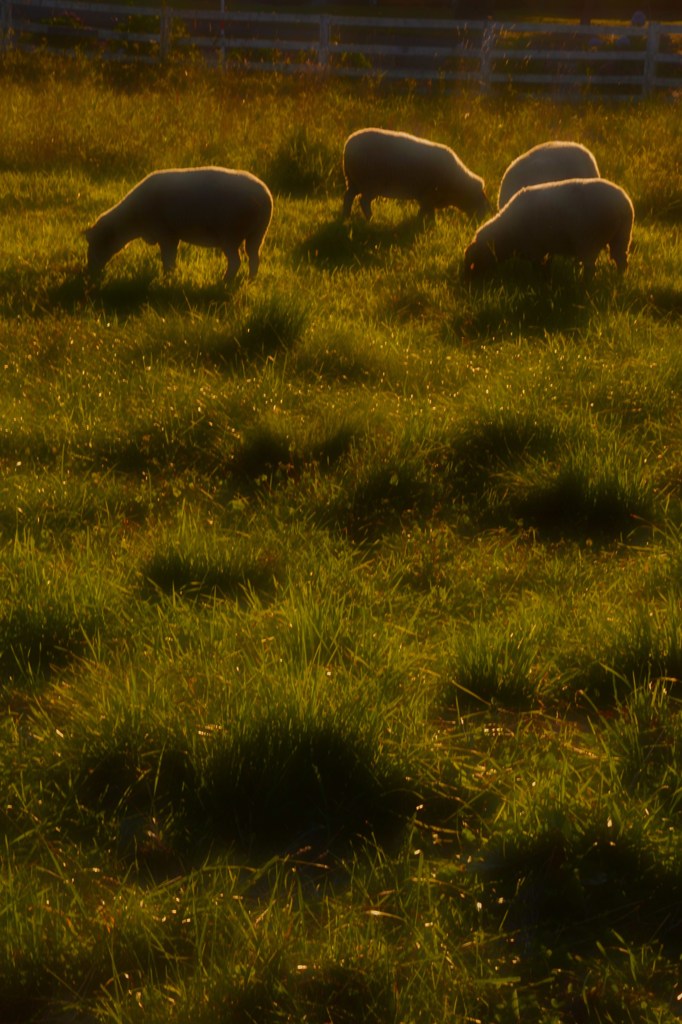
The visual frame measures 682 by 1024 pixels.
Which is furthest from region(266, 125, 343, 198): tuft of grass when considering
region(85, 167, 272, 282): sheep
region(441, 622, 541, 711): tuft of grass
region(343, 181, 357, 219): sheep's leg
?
region(441, 622, 541, 711): tuft of grass

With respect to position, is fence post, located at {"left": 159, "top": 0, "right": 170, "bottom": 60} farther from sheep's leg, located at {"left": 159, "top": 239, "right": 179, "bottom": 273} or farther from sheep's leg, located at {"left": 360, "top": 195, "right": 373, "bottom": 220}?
sheep's leg, located at {"left": 159, "top": 239, "right": 179, "bottom": 273}

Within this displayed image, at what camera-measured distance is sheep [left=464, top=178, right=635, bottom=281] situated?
7723mm

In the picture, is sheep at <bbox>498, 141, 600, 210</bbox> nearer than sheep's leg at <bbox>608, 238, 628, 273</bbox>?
No

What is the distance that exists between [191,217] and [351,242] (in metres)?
1.33

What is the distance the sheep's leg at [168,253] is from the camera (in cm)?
813

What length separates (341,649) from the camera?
347 centimetres

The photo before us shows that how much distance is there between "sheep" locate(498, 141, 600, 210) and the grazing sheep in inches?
29.0

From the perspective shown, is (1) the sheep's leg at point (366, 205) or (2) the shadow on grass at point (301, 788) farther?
(1) the sheep's leg at point (366, 205)

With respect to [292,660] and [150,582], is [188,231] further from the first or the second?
[292,660]

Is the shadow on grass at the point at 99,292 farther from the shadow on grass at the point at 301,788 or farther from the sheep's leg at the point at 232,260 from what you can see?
the shadow on grass at the point at 301,788

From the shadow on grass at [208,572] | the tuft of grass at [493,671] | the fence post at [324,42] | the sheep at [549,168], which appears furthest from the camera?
the fence post at [324,42]

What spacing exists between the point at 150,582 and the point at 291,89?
12056 millimetres

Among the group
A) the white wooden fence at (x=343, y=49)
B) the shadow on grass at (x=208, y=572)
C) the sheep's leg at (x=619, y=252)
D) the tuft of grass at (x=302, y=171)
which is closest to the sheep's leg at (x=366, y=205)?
the tuft of grass at (x=302, y=171)

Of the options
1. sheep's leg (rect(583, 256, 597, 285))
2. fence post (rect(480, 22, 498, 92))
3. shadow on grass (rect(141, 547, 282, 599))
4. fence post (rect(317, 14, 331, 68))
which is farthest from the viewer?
fence post (rect(317, 14, 331, 68))
